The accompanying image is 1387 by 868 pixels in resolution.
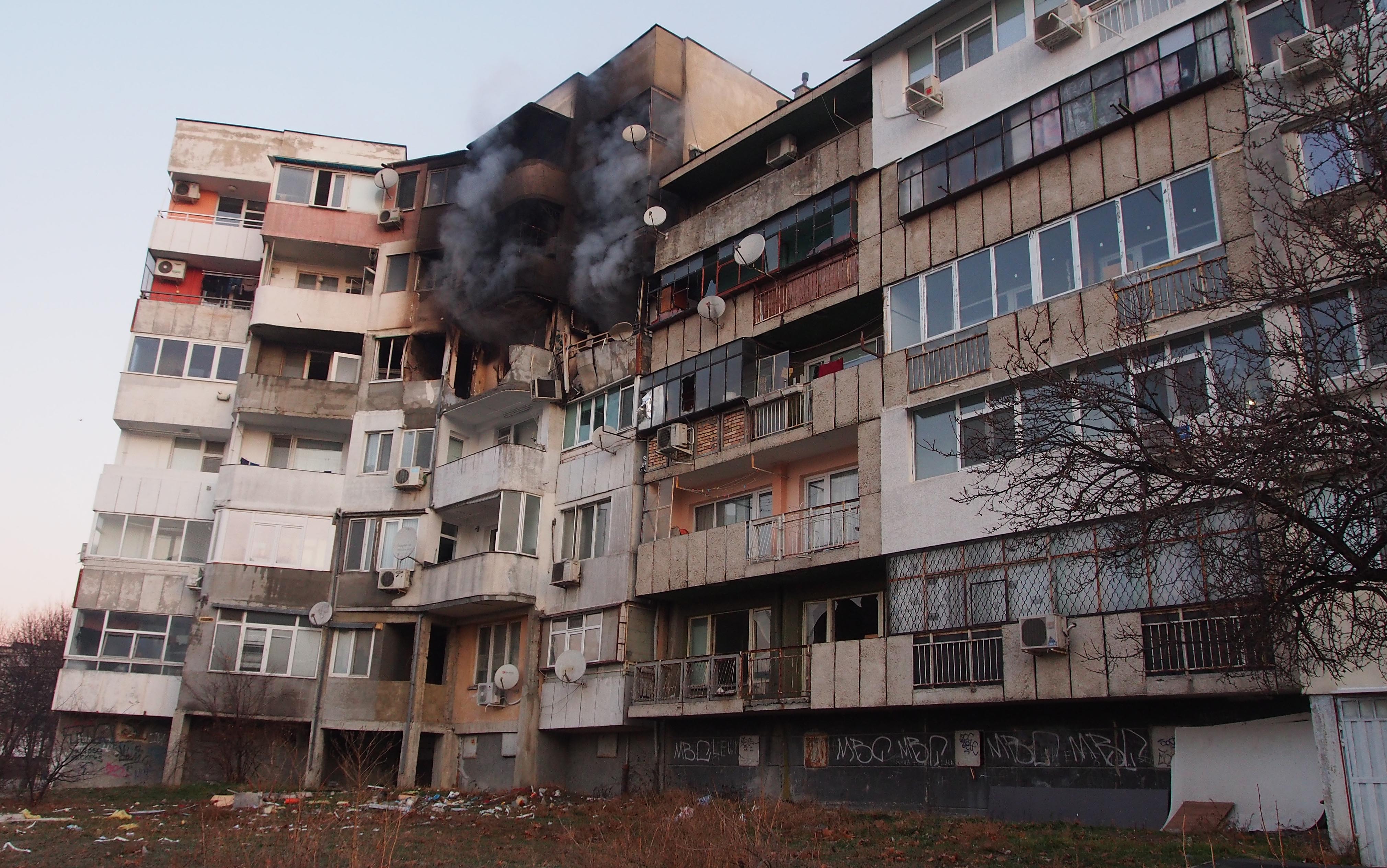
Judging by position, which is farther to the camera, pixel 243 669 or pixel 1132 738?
pixel 243 669

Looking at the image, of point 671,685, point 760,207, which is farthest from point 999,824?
point 760,207

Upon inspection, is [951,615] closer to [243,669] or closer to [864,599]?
[864,599]

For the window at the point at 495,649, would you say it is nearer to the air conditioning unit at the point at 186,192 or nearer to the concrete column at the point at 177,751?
the concrete column at the point at 177,751

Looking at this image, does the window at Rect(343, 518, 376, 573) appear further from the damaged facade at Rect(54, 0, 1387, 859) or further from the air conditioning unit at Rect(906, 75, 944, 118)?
the air conditioning unit at Rect(906, 75, 944, 118)

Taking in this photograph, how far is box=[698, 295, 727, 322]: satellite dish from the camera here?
2548 centimetres

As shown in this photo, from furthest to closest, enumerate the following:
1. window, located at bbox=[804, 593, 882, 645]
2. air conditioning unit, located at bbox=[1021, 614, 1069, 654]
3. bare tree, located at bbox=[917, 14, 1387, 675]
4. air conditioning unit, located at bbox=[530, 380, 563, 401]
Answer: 1. air conditioning unit, located at bbox=[530, 380, 563, 401]
2. window, located at bbox=[804, 593, 882, 645]
3. air conditioning unit, located at bbox=[1021, 614, 1069, 654]
4. bare tree, located at bbox=[917, 14, 1387, 675]

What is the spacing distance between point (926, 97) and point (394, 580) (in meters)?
18.6

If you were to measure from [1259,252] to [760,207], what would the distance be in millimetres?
12486

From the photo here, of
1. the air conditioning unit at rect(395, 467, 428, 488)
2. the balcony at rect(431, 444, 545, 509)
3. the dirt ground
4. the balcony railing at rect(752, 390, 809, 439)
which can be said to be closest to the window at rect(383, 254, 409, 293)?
the air conditioning unit at rect(395, 467, 428, 488)

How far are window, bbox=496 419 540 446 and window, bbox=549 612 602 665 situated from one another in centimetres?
538

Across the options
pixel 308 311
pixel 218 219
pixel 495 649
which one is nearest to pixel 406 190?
pixel 308 311

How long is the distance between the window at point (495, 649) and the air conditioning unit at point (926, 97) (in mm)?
16177

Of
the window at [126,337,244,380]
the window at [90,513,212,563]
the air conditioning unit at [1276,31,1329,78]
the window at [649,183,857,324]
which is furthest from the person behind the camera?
the window at [126,337,244,380]

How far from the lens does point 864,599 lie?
21.8 meters
